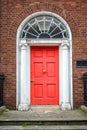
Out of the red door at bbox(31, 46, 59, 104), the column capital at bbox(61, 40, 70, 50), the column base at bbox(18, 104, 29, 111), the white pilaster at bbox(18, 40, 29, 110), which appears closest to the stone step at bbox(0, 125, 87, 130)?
the column base at bbox(18, 104, 29, 111)

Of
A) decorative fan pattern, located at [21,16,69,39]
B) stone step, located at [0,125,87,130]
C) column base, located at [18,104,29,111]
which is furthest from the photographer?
decorative fan pattern, located at [21,16,69,39]

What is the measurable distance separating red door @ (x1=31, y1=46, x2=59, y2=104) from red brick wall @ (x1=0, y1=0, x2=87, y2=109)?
641 millimetres

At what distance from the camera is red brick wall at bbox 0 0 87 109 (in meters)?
9.13

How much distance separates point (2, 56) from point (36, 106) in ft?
6.44

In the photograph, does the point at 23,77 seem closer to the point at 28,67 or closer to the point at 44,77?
the point at 28,67

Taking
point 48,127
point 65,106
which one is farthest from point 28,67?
point 48,127

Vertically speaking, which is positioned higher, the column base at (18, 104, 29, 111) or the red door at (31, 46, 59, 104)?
the red door at (31, 46, 59, 104)

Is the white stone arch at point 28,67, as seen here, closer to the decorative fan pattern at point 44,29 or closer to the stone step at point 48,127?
the decorative fan pattern at point 44,29

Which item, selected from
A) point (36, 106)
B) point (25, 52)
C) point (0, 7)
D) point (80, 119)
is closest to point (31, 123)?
point (80, 119)

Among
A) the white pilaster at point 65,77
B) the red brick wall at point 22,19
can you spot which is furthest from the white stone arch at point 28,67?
the red brick wall at point 22,19

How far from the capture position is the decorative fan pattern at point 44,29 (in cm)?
934

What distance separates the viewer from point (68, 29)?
30.3 ft

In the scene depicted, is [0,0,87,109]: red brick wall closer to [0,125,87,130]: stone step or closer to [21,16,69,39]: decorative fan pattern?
[21,16,69,39]: decorative fan pattern

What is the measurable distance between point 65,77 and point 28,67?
126cm
